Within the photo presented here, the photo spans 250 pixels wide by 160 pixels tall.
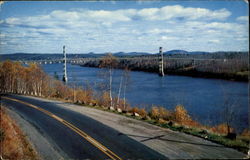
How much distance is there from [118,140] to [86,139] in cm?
146

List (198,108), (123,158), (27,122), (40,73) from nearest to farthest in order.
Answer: (123,158), (27,122), (198,108), (40,73)

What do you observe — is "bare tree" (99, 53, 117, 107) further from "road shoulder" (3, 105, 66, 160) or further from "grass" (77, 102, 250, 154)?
"grass" (77, 102, 250, 154)

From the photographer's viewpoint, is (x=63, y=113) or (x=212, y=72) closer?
(x=63, y=113)

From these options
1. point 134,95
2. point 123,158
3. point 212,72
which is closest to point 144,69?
point 212,72

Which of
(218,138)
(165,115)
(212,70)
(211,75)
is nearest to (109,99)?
(165,115)

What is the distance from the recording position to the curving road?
8.58 m

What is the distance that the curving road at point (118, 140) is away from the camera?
8.58 meters

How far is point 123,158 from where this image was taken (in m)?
8.39

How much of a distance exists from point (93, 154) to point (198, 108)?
A: 30403 millimetres

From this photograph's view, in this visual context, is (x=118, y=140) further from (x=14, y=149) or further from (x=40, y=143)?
(x=14, y=149)

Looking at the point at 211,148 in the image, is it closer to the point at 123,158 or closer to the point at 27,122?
the point at 123,158

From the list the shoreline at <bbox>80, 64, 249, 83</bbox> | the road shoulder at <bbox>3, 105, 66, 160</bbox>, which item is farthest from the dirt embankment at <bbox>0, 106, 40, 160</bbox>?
the shoreline at <bbox>80, 64, 249, 83</bbox>

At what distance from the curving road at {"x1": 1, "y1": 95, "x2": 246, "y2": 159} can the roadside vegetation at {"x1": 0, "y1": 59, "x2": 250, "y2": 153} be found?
2.66ft

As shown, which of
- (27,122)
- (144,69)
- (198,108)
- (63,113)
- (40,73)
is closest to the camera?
(27,122)
